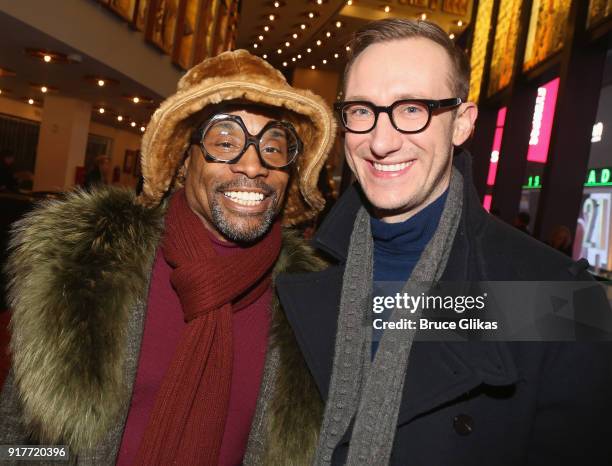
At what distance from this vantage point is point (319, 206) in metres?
2.60

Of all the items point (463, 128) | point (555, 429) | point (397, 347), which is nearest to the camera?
point (555, 429)

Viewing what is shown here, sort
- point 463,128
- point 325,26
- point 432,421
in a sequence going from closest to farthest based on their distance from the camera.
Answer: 1. point 432,421
2. point 463,128
3. point 325,26

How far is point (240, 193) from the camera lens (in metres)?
2.26

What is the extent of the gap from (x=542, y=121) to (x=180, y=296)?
836cm

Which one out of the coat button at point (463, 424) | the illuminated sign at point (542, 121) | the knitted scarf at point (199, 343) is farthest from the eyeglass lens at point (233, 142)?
the illuminated sign at point (542, 121)

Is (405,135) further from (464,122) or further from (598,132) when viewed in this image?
(598,132)

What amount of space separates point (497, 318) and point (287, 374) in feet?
2.67

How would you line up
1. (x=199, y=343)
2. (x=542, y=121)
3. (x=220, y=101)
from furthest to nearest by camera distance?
(x=542, y=121) → (x=220, y=101) → (x=199, y=343)

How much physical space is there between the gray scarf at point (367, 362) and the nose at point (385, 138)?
263 mm

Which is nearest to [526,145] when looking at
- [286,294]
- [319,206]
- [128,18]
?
[128,18]

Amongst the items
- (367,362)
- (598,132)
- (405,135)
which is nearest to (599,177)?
(598,132)

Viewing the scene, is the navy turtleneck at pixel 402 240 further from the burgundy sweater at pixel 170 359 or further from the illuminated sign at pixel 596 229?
the illuminated sign at pixel 596 229

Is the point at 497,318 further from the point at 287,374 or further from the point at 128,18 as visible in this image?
the point at 128,18

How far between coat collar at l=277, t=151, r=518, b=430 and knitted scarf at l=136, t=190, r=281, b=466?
0.78ft
